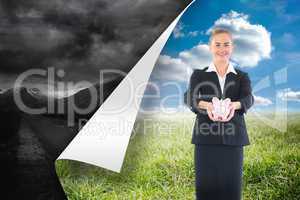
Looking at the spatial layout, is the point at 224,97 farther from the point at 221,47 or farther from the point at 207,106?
the point at 221,47

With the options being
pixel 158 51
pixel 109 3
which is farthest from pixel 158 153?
pixel 109 3

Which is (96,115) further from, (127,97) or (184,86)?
(184,86)

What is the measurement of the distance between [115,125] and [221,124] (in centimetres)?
84

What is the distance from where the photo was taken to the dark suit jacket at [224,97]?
120 inches

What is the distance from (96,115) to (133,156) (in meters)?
0.43

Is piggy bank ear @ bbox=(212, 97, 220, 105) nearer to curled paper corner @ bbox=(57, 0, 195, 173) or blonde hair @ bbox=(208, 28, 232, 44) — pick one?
blonde hair @ bbox=(208, 28, 232, 44)

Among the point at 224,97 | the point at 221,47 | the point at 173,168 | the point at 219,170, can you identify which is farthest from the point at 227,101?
the point at 173,168

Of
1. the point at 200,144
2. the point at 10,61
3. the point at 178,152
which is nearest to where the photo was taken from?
the point at 200,144

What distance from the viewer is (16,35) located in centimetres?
365

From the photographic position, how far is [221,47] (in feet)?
10.1

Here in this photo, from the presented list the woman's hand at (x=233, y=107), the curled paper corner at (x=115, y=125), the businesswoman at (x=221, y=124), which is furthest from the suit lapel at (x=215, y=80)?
the curled paper corner at (x=115, y=125)

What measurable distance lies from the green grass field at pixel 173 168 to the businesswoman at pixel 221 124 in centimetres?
19

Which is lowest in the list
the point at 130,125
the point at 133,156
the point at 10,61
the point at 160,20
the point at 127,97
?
the point at 133,156

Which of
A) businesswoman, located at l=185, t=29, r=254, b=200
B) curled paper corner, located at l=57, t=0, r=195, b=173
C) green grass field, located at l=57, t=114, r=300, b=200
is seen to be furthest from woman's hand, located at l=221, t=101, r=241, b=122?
curled paper corner, located at l=57, t=0, r=195, b=173
